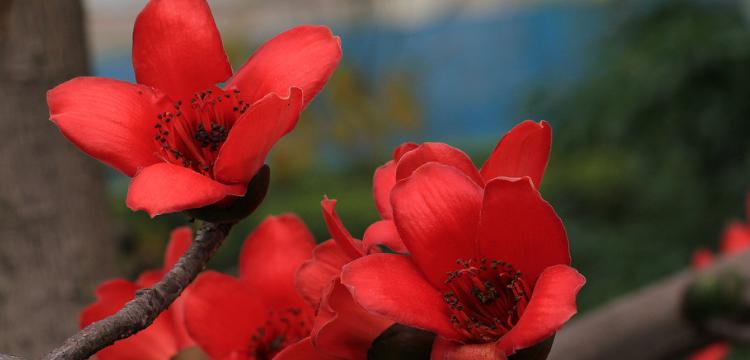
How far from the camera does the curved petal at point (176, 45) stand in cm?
58

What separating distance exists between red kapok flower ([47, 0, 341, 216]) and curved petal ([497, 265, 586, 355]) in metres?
0.17

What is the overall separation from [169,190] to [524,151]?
20 centimetres

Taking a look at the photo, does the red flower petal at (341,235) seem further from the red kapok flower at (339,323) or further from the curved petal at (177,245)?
the curved petal at (177,245)

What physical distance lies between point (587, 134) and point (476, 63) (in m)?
8.20

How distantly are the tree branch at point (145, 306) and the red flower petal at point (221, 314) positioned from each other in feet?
0.27

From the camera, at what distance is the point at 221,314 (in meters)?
0.66

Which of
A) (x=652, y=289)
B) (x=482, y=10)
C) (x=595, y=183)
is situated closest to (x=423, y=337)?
(x=652, y=289)

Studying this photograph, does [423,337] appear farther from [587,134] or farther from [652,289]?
[587,134]

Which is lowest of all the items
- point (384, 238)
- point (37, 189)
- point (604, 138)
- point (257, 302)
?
point (37, 189)

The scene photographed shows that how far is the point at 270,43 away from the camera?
590 mm

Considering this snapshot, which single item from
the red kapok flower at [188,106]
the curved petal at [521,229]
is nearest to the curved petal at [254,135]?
the red kapok flower at [188,106]

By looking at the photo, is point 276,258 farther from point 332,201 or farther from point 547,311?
point 547,311

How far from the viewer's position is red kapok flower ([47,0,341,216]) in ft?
1.68

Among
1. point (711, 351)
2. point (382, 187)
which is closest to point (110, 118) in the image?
point (382, 187)
